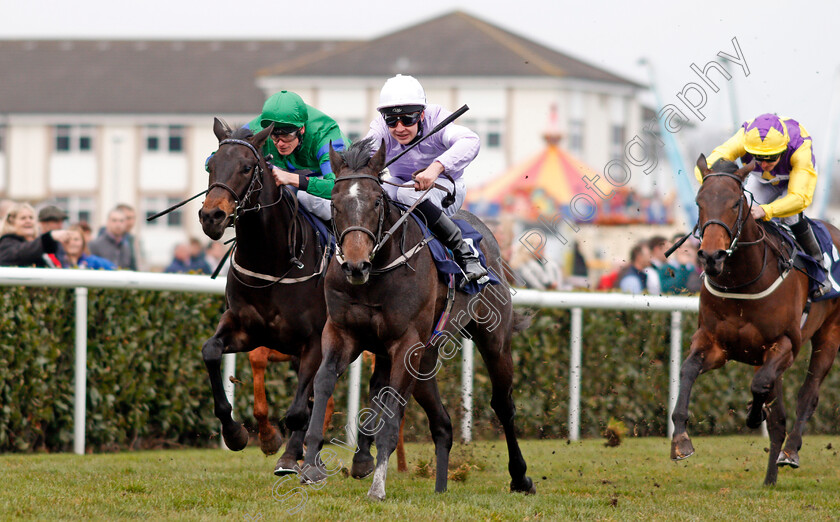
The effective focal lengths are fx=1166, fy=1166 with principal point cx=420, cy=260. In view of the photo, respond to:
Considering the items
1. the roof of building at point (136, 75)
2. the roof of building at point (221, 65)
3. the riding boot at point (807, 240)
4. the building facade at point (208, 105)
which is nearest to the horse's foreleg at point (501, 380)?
the riding boot at point (807, 240)

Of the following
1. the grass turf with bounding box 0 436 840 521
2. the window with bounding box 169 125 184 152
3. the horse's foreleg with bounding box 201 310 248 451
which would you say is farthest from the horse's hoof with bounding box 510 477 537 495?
the window with bounding box 169 125 184 152

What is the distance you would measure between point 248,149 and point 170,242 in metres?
42.3

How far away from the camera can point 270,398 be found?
841cm

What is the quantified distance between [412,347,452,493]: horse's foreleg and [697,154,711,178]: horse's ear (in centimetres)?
186

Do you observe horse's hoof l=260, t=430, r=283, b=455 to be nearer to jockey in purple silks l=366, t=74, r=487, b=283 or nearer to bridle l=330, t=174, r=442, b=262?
jockey in purple silks l=366, t=74, r=487, b=283

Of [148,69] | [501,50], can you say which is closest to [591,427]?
[501,50]

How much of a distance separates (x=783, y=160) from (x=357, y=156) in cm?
299

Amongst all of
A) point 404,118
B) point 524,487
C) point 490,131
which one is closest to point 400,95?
point 404,118

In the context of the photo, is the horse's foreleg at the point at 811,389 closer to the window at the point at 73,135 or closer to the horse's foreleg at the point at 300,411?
the horse's foreleg at the point at 300,411

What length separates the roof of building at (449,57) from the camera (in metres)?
45.8

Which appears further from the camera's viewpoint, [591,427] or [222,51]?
[222,51]

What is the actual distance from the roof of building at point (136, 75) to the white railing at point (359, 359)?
132 feet

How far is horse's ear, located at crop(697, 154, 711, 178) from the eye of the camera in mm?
6613

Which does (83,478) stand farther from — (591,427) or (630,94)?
(630,94)
